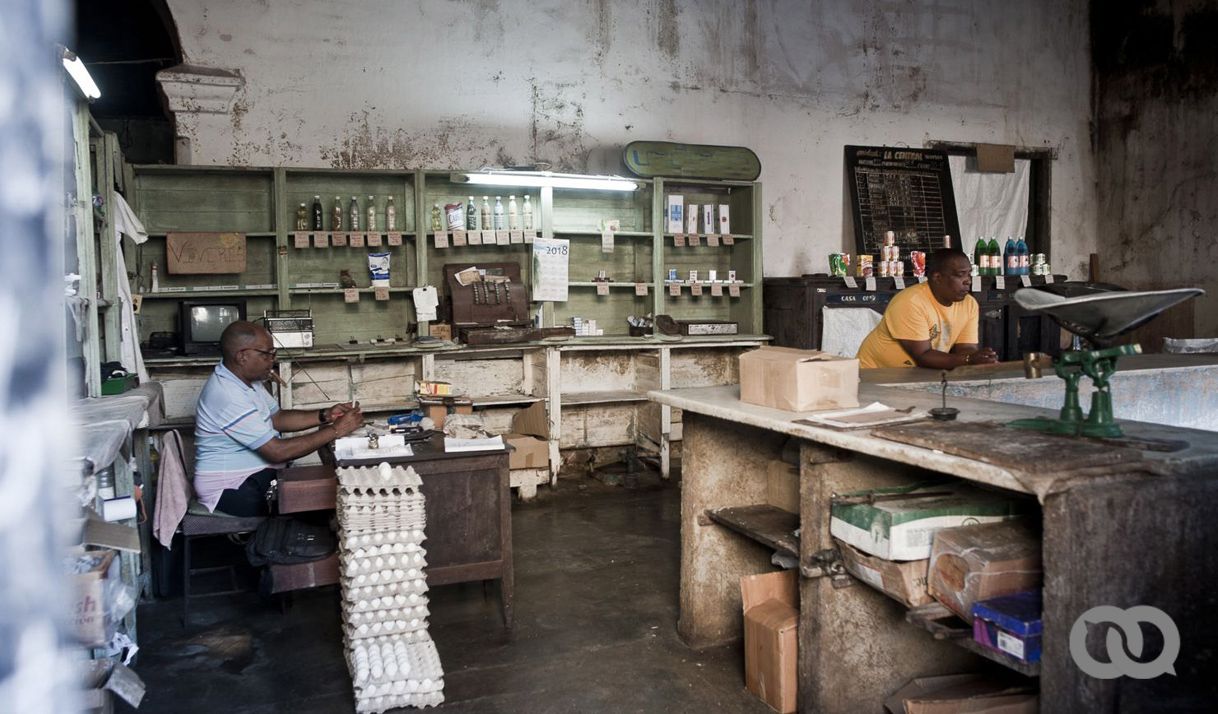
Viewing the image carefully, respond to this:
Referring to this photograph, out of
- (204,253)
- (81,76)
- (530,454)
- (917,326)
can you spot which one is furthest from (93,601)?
(204,253)

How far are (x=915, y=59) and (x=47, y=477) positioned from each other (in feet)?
27.5

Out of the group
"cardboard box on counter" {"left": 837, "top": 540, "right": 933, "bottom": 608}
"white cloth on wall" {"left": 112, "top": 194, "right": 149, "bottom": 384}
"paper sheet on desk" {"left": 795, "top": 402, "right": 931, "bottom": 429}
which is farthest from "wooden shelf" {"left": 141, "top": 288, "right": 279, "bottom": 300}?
A: "cardboard box on counter" {"left": 837, "top": 540, "right": 933, "bottom": 608}

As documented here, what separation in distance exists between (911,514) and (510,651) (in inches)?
70.1

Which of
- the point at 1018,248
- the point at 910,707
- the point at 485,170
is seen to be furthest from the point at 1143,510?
the point at 1018,248

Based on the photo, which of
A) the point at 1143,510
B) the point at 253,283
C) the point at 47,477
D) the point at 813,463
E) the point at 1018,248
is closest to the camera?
the point at 47,477

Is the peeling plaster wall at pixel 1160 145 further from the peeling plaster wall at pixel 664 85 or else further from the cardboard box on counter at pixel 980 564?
the cardboard box on counter at pixel 980 564

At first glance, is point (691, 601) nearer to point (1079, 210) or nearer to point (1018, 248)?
point (1018, 248)

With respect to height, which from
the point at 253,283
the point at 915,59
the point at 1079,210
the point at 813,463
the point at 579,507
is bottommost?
the point at 579,507

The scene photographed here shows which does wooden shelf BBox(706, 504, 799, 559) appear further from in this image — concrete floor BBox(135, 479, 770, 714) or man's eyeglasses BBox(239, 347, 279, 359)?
man's eyeglasses BBox(239, 347, 279, 359)

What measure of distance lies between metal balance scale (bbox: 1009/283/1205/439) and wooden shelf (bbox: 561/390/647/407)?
4.09m

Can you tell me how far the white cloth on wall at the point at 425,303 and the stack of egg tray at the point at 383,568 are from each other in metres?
2.92

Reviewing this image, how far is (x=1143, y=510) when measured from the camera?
1.84 meters

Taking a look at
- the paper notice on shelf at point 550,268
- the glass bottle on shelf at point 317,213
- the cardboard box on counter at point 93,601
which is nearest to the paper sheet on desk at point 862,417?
the cardboard box on counter at point 93,601

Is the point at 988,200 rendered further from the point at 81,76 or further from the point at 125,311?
the point at 81,76
